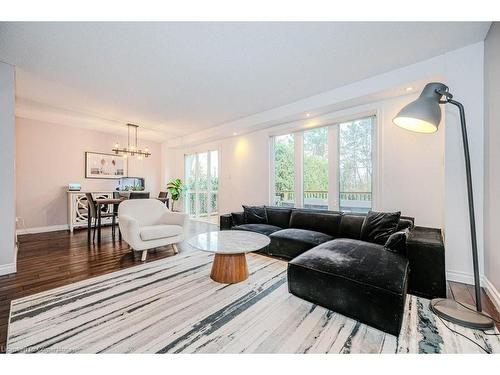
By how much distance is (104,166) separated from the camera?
610cm

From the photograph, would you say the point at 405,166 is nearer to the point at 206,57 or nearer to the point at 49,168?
the point at 206,57

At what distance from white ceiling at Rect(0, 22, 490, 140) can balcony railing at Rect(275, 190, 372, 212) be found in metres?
1.80

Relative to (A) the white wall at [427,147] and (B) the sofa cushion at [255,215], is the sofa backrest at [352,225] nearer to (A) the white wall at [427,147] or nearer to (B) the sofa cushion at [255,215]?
(A) the white wall at [427,147]

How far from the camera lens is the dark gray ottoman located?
4.97 feet

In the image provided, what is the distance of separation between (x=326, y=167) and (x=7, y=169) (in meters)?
4.66

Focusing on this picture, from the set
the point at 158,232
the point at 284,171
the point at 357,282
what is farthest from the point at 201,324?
the point at 284,171

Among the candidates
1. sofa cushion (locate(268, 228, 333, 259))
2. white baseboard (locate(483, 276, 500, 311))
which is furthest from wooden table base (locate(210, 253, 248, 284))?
white baseboard (locate(483, 276, 500, 311))

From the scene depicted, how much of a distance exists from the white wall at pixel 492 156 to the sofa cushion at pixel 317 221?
1.52 meters

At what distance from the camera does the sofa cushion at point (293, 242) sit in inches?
114

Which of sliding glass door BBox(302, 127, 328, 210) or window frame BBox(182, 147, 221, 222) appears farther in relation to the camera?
window frame BBox(182, 147, 221, 222)

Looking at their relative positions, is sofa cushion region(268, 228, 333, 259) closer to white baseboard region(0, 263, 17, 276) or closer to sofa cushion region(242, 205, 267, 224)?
sofa cushion region(242, 205, 267, 224)

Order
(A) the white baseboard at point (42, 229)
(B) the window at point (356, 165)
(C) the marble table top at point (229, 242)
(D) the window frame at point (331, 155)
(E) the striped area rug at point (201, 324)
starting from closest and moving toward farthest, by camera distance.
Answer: (E) the striped area rug at point (201, 324), (C) the marble table top at point (229, 242), (D) the window frame at point (331, 155), (B) the window at point (356, 165), (A) the white baseboard at point (42, 229)

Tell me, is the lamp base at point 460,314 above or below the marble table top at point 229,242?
below

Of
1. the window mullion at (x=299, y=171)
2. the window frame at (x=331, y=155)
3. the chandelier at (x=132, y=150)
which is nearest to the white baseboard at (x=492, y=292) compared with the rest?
the window frame at (x=331, y=155)
